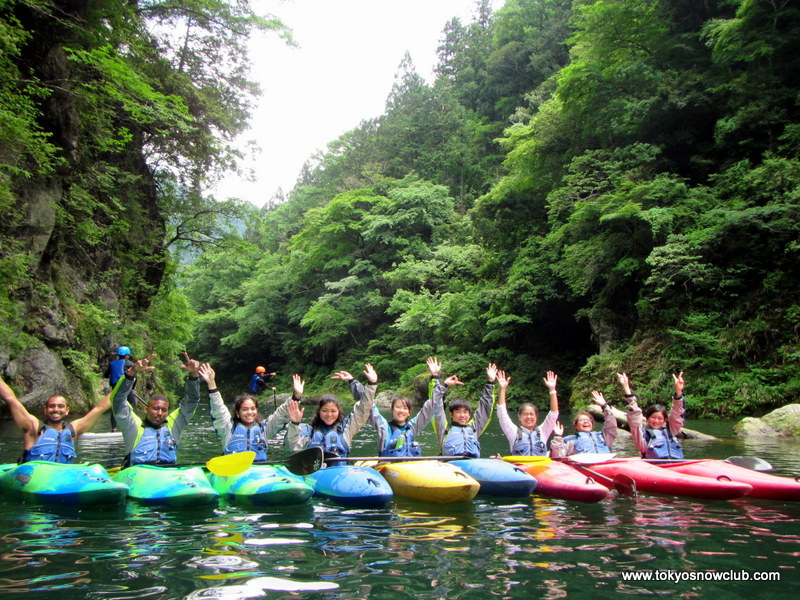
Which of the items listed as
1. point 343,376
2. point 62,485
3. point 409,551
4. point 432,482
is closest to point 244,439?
point 343,376

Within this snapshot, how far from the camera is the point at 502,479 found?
18.2ft

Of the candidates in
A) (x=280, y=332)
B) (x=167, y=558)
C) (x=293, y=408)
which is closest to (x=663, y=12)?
(x=293, y=408)

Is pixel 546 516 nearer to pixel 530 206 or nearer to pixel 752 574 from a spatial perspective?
pixel 752 574

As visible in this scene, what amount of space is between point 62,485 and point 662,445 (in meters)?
6.18

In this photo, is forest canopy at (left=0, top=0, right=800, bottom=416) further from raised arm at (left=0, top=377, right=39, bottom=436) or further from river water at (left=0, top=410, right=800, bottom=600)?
river water at (left=0, top=410, right=800, bottom=600)

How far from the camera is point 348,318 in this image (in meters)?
30.6


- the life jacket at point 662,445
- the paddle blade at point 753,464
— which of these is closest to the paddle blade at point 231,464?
the life jacket at point 662,445

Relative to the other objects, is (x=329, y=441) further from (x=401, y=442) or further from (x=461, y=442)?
(x=461, y=442)

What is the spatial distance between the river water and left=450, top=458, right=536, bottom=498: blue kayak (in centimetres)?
14

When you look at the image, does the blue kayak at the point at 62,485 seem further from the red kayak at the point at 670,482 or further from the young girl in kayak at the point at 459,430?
the red kayak at the point at 670,482

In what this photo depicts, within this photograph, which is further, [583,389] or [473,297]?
[473,297]

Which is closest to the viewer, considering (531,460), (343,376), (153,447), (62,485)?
(62,485)

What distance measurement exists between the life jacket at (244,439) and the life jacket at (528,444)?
2977 mm

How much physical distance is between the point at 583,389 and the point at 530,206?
8122 millimetres
